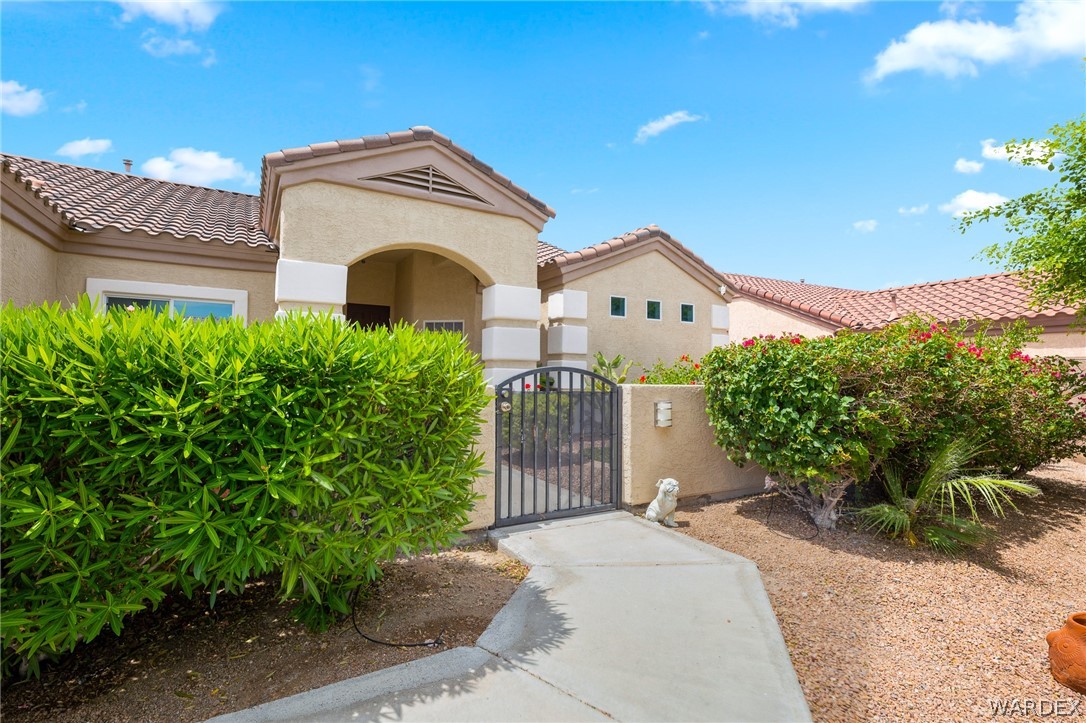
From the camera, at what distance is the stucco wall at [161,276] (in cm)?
869

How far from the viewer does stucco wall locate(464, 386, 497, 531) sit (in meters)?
6.34

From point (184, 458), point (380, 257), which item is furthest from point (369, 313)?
point (184, 458)

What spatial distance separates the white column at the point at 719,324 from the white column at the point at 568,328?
4341mm

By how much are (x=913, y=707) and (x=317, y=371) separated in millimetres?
4548

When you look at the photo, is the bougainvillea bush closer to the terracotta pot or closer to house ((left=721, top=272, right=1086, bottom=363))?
the terracotta pot

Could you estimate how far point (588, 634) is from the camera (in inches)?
158

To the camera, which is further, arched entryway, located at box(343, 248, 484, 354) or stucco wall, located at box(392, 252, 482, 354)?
stucco wall, located at box(392, 252, 482, 354)

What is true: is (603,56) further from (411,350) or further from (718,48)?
(411,350)

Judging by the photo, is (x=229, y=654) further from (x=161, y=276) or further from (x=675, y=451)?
(x=161, y=276)

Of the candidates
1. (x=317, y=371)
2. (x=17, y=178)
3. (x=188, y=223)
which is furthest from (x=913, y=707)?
(x=188, y=223)

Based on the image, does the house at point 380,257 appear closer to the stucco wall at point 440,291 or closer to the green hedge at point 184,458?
the stucco wall at point 440,291

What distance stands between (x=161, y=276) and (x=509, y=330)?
632 cm

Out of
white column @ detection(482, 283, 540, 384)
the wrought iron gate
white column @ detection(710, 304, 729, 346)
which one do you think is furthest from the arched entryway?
white column @ detection(710, 304, 729, 346)

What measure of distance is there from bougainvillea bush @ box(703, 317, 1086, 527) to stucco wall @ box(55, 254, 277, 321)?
841 centimetres
